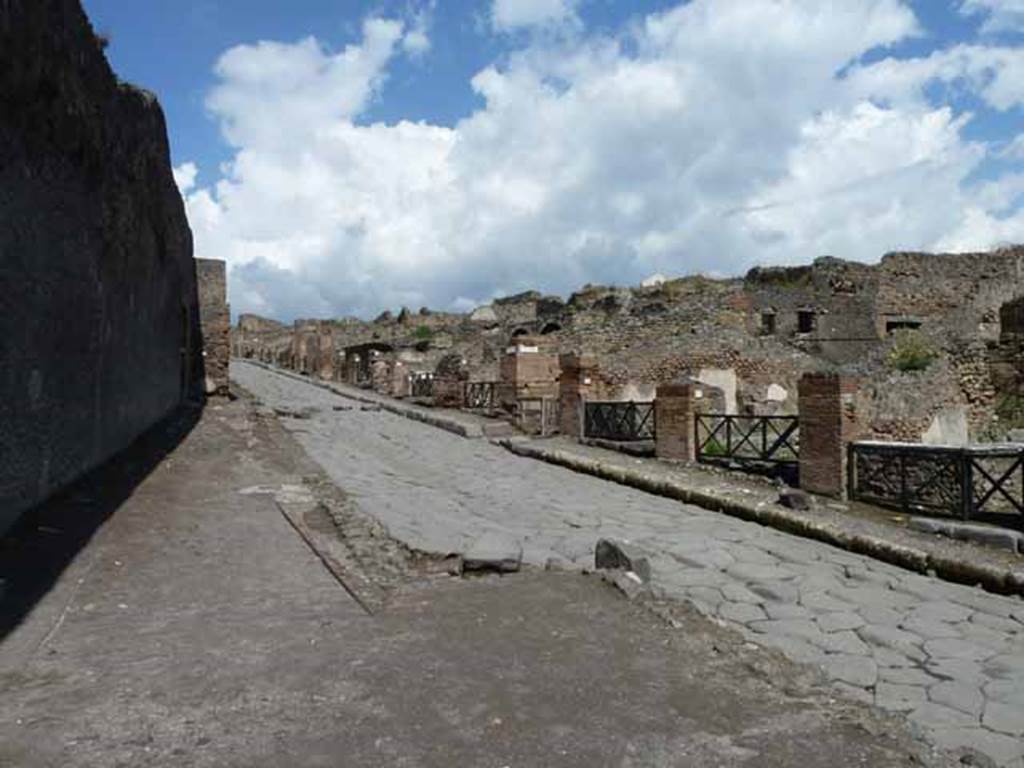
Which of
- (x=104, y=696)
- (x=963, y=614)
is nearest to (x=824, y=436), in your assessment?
(x=963, y=614)

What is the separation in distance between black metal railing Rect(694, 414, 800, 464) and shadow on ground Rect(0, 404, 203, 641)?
7.35 metres

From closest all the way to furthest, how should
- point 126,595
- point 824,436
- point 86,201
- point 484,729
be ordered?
point 484,729, point 126,595, point 86,201, point 824,436

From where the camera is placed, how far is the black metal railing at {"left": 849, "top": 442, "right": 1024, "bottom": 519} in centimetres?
777

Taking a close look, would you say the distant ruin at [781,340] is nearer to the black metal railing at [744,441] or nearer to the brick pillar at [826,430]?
the brick pillar at [826,430]

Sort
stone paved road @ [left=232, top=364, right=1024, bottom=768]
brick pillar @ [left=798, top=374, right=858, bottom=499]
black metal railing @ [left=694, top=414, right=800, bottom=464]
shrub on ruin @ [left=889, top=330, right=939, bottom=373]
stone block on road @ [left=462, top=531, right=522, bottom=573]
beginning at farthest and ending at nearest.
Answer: shrub on ruin @ [left=889, top=330, right=939, bottom=373]
black metal railing @ [left=694, top=414, right=800, bottom=464]
brick pillar @ [left=798, top=374, right=858, bottom=499]
stone block on road @ [left=462, top=531, right=522, bottom=573]
stone paved road @ [left=232, top=364, right=1024, bottom=768]

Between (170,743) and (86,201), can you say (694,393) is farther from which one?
(170,743)

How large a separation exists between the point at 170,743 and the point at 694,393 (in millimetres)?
9919

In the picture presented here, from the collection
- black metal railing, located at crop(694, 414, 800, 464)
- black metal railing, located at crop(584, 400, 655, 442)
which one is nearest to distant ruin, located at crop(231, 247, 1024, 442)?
black metal railing, located at crop(694, 414, 800, 464)

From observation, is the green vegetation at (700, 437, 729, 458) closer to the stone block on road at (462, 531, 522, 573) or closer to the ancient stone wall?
the stone block on road at (462, 531, 522, 573)

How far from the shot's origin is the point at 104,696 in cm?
289

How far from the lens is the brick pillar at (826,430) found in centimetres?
909

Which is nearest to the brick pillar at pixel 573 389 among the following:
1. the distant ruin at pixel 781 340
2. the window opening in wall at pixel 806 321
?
the distant ruin at pixel 781 340

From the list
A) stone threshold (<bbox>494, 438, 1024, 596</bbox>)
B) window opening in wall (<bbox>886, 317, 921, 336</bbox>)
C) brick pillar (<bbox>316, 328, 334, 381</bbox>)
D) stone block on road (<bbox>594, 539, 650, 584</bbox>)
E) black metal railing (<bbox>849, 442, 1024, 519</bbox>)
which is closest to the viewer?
stone block on road (<bbox>594, 539, 650, 584</bbox>)

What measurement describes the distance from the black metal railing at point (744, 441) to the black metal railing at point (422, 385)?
33.9 feet
